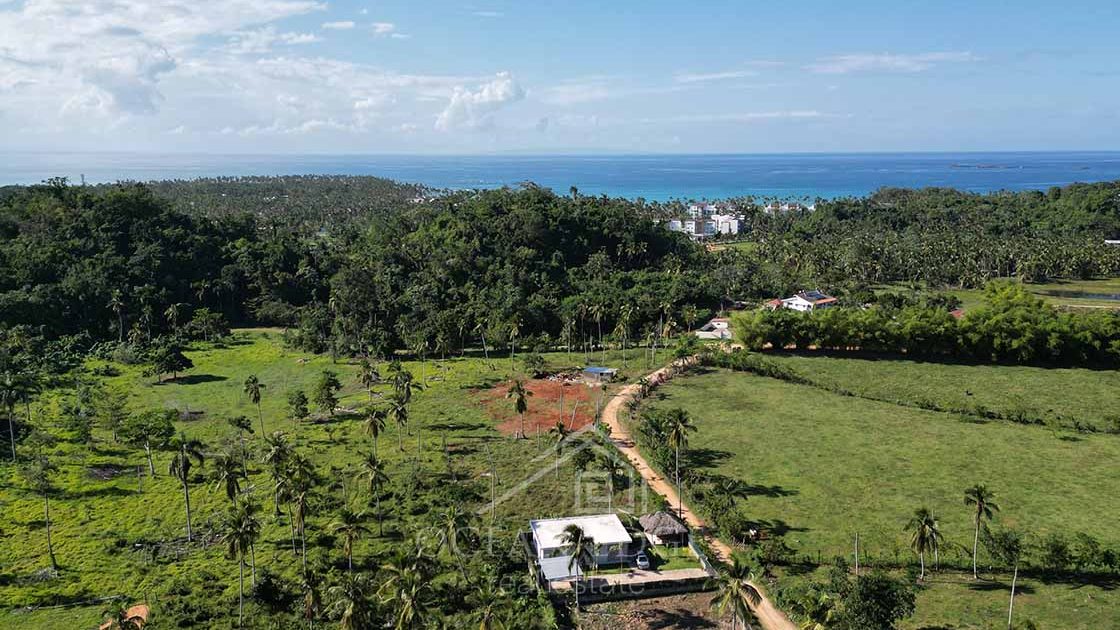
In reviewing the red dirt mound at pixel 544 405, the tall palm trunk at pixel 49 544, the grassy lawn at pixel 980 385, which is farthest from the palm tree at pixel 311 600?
the grassy lawn at pixel 980 385

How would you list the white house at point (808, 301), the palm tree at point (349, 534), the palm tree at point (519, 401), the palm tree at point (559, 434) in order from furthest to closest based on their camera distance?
the white house at point (808, 301)
the palm tree at point (519, 401)
the palm tree at point (559, 434)
the palm tree at point (349, 534)

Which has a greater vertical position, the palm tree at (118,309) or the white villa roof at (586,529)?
the palm tree at (118,309)

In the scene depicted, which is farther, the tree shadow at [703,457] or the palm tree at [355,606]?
the tree shadow at [703,457]

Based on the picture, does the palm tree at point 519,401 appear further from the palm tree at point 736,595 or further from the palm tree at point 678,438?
the palm tree at point 736,595

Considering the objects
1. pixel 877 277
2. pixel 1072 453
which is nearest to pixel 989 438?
pixel 1072 453

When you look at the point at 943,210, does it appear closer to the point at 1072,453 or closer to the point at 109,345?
the point at 1072,453

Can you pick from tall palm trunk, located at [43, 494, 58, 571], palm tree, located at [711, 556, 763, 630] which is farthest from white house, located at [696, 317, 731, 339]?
tall palm trunk, located at [43, 494, 58, 571]

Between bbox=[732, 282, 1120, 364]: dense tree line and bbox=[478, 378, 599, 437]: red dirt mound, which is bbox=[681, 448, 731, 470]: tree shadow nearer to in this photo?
bbox=[478, 378, 599, 437]: red dirt mound
